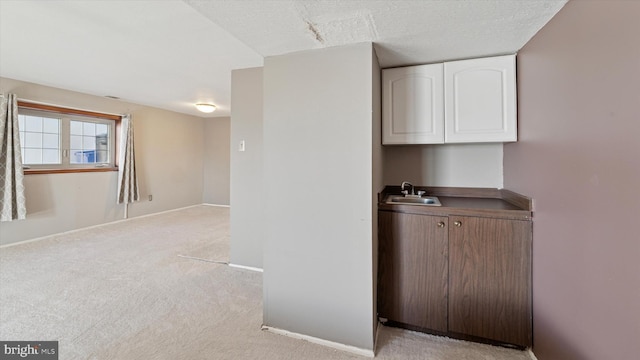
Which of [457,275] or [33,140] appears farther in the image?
[33,140]

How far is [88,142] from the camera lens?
183 inches

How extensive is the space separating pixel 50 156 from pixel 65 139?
334 mm

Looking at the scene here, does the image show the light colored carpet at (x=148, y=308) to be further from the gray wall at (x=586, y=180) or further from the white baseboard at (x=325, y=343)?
the gray wall at (x=586, y=180)

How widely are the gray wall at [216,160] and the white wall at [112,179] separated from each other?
0.15 meters

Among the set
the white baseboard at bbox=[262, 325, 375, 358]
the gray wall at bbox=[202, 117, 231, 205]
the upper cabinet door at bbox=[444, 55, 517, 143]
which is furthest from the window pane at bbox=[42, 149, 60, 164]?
the upper cabinet door at bbox=[444, 55, 517, 143]

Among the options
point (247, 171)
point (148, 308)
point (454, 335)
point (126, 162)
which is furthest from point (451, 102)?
point (126, 162)

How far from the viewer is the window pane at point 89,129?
4.54 m

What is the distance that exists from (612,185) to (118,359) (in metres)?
2.58

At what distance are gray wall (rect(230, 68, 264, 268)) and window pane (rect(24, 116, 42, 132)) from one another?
3.33m

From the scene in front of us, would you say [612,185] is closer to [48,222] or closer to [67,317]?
[67,317]

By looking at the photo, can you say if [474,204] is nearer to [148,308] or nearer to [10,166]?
[148,308]

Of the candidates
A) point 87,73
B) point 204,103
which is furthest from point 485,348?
point 204,103

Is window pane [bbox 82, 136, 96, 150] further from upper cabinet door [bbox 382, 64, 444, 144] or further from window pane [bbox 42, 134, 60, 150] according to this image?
upper cabinet door [bbox 382, 64, 444, 144]

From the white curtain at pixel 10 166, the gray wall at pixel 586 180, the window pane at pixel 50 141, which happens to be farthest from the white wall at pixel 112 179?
the gray wall at pixel 586 180
